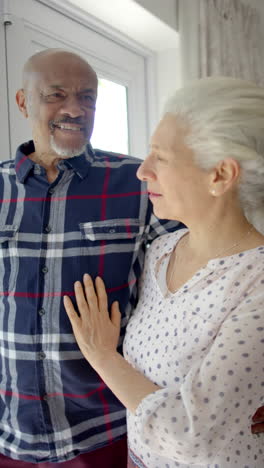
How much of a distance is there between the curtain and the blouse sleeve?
6.09ft

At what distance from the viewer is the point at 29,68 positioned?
1.26 metres

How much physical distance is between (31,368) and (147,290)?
0.35 m

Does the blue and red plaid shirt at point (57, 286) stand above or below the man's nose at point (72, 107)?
below

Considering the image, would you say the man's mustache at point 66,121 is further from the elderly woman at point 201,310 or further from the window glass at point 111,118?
the window glass at point 111,118

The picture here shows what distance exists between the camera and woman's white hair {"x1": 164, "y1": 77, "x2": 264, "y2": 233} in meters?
0.90

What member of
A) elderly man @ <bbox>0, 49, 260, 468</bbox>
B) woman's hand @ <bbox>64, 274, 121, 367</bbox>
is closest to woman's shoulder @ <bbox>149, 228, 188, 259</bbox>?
elderly man @ <bbox>0, 49, 260, 468</bbox>

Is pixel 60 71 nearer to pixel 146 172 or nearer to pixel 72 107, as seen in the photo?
pixel 72 107

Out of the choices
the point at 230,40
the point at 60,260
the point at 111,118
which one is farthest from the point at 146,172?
the point at 230,40

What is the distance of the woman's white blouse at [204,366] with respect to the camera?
78cm

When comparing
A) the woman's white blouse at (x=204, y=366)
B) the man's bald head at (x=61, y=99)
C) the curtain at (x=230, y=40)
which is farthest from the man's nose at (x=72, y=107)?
the curtain at (x=230, y=40)

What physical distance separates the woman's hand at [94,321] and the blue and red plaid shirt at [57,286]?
0.04 meters

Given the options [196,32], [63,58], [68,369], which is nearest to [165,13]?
[196,32]

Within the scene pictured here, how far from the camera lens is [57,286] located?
3.77ft

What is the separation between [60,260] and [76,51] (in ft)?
4.31
